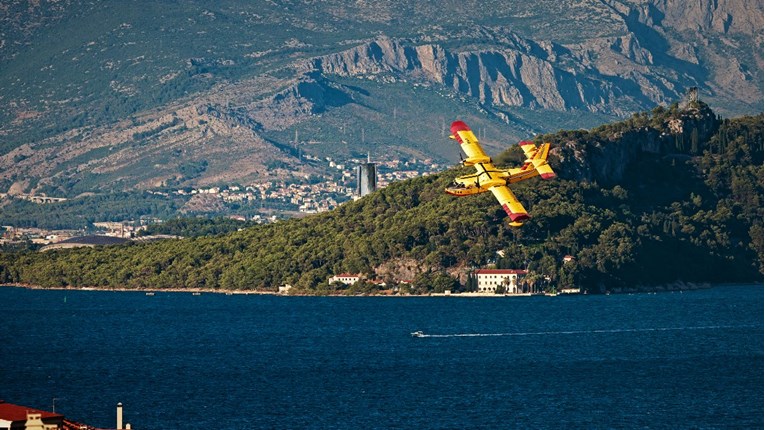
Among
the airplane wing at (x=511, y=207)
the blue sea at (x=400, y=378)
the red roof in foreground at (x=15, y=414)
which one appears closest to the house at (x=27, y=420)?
the red roof in foreground at (x=15, y=414)

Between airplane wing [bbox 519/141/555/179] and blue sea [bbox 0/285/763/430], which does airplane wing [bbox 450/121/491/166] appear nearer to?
airplane wing [bbox 519/141/555/179]

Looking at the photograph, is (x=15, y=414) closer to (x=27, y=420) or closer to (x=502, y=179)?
(x=27, y=420)

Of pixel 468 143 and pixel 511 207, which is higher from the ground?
pixel 468 143

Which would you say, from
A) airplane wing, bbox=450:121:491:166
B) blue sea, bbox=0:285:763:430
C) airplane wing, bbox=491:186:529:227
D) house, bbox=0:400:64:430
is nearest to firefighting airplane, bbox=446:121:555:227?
airplane wing, bbox=491:186:529:227

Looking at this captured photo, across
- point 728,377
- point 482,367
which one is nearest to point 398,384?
point 482,367

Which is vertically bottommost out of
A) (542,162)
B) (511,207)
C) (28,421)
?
(28,421)

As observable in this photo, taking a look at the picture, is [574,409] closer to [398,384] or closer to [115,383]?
[398,384]

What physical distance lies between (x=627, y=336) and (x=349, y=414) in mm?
61431

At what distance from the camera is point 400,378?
157m

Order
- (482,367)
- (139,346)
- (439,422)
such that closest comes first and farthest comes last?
(439,422), (482,367), (139,346)

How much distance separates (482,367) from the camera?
541 feet

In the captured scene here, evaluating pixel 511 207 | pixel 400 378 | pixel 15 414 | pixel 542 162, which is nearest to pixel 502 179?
pixel 511 207

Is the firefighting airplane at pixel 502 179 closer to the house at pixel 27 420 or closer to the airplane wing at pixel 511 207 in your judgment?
the airplane wing at pixel 511 207

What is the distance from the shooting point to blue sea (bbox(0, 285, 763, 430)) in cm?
13388
